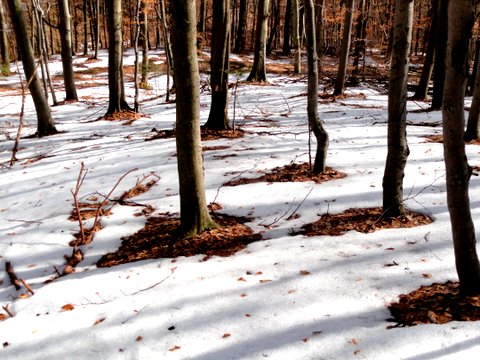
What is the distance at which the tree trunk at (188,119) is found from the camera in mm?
3748

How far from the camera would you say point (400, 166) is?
13.7 feet

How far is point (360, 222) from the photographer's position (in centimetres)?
441

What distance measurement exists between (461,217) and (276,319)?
58.7 inches

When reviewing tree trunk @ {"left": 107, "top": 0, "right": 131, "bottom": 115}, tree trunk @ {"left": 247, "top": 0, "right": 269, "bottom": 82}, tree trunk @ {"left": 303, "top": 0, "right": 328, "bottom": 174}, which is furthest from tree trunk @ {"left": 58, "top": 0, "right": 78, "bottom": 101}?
tree trunk @ {"left": 303, "top": 0, "right": 328, "bottom": 174}

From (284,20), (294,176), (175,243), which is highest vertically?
(284,20)

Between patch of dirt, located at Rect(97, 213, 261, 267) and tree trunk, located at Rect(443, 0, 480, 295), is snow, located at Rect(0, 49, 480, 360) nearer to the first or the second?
patch of dirt, located at Rect(97, 213, 261, 267)

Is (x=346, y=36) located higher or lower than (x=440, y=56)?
higher

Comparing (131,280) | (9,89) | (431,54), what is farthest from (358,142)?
(9,89)

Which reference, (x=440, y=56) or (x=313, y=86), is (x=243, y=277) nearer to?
(x=313, y=86)

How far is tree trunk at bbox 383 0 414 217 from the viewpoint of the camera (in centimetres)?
380

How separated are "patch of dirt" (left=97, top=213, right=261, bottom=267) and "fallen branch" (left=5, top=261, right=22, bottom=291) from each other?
2.54 feet

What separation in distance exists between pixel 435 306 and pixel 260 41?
15.1m

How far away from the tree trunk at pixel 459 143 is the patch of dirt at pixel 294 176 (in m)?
3.00

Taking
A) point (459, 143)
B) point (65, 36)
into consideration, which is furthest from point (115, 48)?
point (459, 143)
